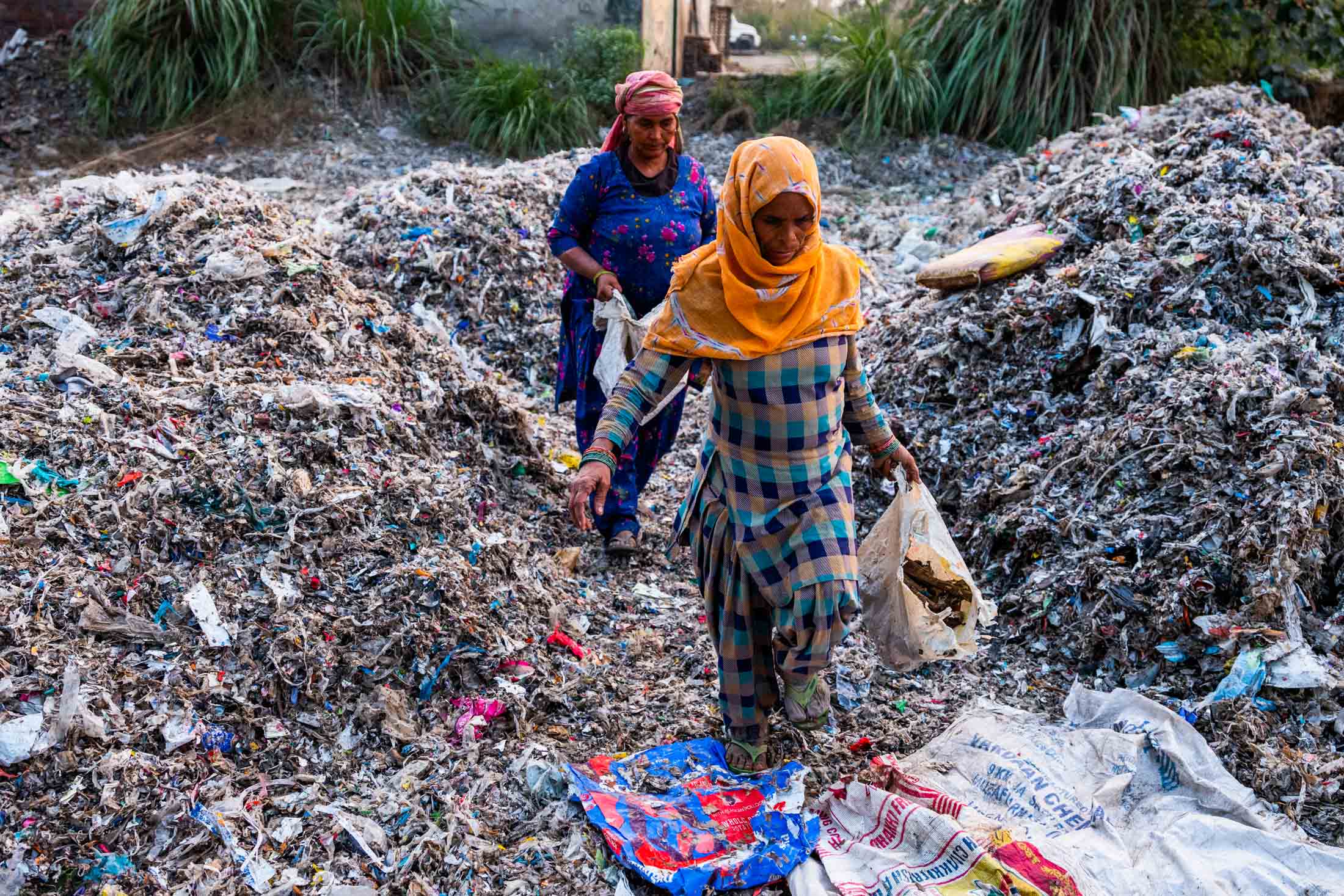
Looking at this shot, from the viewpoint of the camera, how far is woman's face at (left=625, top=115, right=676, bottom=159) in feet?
11.1

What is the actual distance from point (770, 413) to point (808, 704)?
83cm

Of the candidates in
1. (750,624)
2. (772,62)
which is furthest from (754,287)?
(772,62)

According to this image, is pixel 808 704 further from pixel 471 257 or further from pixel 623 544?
pixel 471 257

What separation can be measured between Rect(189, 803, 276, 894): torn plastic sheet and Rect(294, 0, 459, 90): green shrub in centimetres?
802

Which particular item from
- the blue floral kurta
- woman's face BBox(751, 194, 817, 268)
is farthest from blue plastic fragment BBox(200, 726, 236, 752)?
woman's face BBox(751, 194, 817, 268)

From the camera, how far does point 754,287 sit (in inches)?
90.1

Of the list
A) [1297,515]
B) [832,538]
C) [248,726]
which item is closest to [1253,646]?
[1297,515]

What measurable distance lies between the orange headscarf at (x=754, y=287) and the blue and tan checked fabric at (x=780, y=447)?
5cm

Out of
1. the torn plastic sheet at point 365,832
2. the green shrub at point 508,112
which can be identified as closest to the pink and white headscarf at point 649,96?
the torn plastic sheet at point 365,832

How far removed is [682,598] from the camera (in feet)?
12.2

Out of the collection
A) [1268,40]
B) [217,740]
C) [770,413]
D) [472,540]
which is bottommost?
[217,740]

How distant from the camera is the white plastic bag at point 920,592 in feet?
8.90

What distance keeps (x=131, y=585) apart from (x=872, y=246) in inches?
217

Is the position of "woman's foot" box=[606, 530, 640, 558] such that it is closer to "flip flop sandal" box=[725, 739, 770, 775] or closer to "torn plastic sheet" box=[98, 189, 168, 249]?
"flip flop sandal" box=[725, 739, 770, 775]
